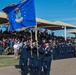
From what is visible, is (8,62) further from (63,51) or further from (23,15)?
(23,15)

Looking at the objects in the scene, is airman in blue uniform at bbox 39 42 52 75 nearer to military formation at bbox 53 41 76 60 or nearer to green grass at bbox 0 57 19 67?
green grass at bbox 0 57 19 67

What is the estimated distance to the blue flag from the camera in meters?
12.8

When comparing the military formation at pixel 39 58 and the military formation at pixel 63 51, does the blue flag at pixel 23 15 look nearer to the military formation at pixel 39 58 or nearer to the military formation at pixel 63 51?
the military formation at pixel 39 58

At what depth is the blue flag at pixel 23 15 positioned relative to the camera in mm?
12836

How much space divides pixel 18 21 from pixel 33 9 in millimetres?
775

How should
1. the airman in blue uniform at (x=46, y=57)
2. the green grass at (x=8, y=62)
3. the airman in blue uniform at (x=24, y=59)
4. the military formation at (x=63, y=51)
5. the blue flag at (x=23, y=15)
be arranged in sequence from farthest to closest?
the military formation at (x=63, y=51) < the green grass at (x=8, y=62) < the airman in blue uniform at (x=24, y=59) < the blue flag at (x=23, y=15) < the airman in blue uniform at (x=46, y=57)

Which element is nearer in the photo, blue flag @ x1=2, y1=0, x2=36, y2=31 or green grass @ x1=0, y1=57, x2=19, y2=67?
blue flag @ x1=2, y1=0, x2=36, y2=31

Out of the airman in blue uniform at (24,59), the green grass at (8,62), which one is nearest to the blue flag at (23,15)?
the airman in blue uniform at (24,59)

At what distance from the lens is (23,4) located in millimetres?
13055

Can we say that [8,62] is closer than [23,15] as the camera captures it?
No

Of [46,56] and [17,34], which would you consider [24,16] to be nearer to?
[46,56]

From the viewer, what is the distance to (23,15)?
12.9m

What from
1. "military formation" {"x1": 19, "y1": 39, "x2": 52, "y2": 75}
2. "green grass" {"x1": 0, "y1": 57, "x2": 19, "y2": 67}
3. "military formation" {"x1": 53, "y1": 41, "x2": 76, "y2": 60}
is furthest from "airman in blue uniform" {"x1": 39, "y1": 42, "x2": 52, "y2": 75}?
"military formation" {"x1": 53, "y1": 41, "x2": 76, "y2": 60}

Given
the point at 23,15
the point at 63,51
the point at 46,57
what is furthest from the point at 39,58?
the point at 63,51
